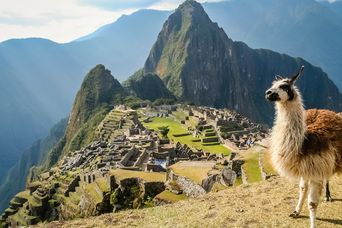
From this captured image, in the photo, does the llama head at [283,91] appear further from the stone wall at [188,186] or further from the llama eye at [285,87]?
the stone wall at [188,186]

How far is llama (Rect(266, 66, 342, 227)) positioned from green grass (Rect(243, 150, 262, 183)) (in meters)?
5.32

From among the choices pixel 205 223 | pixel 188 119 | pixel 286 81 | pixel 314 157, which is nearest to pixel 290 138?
pixel 314 157

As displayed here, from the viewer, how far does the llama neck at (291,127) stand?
6098 millimetres

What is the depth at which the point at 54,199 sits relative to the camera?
27.2 m

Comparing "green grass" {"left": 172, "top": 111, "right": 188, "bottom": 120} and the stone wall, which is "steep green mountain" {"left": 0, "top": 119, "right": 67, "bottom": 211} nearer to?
"green grass" {"left": 172, "top": 111, "right": 188, "bottom": 120}

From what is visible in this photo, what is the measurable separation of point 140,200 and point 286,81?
8.67m

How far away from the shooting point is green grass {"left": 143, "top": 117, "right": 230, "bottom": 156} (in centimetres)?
4001

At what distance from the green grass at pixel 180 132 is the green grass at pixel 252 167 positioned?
65.9 feet

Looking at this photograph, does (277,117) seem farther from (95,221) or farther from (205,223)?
(95,221)

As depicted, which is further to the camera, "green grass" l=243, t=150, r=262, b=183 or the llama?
"green grass" l=243, t=150, r=262, b=183

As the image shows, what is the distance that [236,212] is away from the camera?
730 cm

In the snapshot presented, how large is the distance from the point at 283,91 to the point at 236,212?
2402 mm

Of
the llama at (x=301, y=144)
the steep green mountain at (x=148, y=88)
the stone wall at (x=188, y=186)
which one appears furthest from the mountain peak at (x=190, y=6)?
the llama at (x=301, y=144)

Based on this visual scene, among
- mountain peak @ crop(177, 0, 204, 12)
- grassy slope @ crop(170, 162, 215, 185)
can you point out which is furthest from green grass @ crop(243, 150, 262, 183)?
mountain peak @ crop(177, 0, 204, 12)
